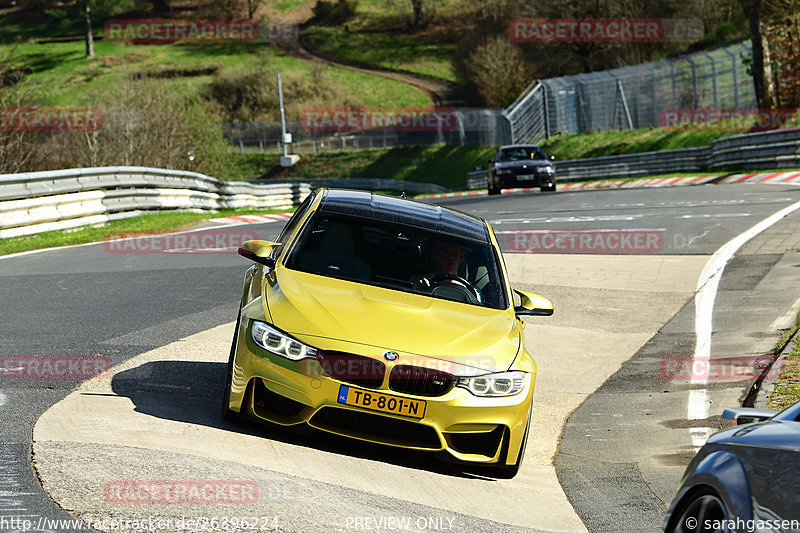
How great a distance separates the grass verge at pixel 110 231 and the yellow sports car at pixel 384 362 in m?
10.8

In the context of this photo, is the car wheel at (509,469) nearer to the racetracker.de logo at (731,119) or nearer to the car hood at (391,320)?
the car hood at (391,320)

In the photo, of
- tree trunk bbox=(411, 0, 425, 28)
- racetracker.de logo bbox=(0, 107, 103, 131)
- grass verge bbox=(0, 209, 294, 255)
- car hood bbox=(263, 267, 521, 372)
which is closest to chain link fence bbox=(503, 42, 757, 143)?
racetracker.de logo bbox=(0, 107, 103, 131)

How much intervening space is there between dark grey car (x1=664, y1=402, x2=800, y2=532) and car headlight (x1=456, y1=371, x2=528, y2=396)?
2.18 metres

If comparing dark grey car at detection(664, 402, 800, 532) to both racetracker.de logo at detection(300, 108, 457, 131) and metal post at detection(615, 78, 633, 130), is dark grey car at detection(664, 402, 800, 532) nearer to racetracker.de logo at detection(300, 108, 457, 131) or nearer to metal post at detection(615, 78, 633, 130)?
metal post at detection(615, 78, 633, 130)

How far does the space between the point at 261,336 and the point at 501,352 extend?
60.3 inches

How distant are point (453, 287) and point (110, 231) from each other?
13.5 meters

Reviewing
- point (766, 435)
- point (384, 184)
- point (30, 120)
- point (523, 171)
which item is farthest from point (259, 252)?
point (384, 184)

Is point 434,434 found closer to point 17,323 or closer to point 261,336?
point 261,336

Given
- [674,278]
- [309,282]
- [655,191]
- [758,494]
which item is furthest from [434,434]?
[655,191]

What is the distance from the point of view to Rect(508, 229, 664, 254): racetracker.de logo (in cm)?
1692

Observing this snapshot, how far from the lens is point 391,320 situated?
22.2 feet

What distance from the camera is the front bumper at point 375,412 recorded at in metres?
6.38

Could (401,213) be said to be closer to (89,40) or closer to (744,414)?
(744,414)

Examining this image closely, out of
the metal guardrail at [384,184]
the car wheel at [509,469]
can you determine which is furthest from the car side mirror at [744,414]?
the metal guardrail at [384,184]
